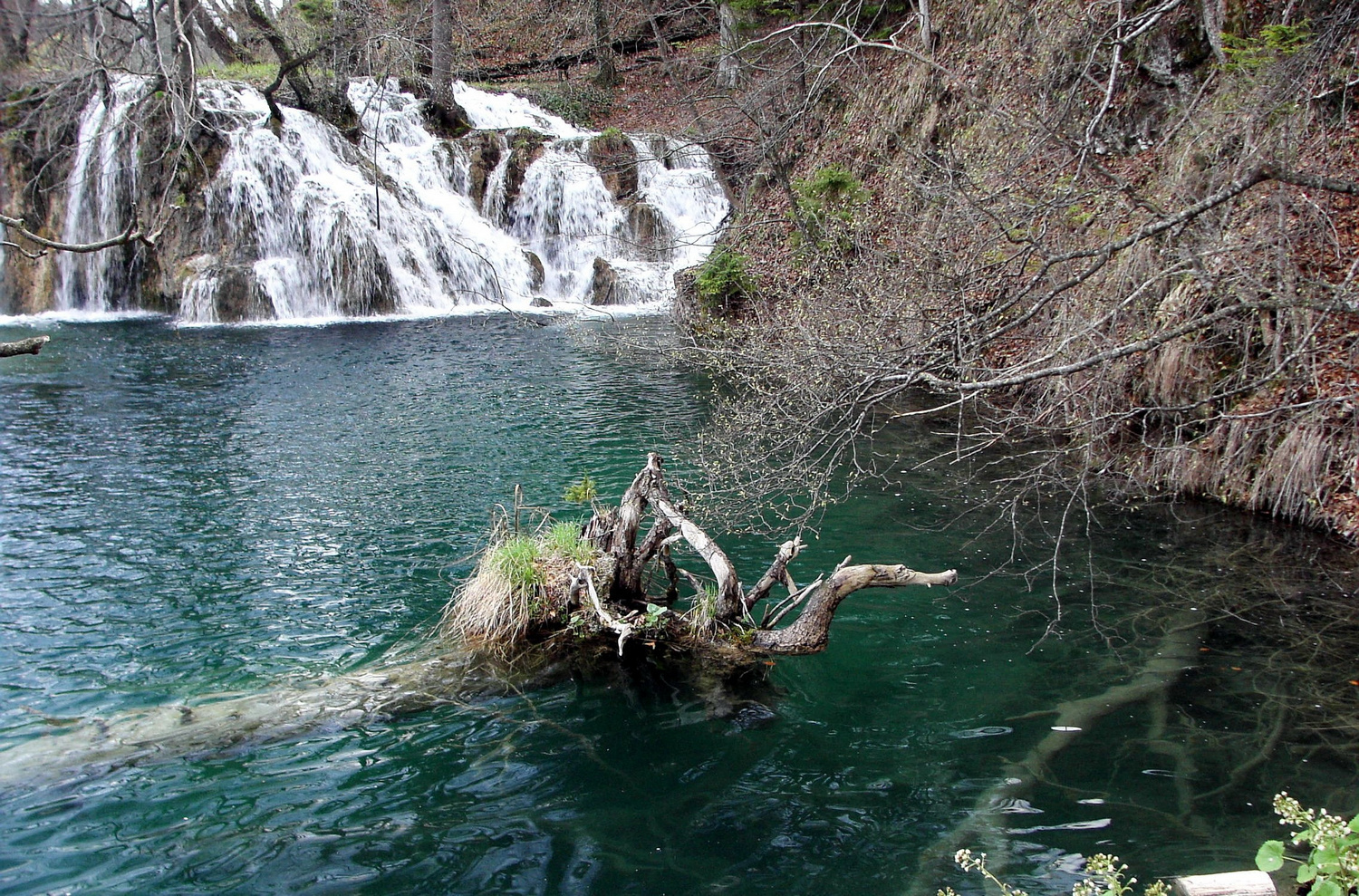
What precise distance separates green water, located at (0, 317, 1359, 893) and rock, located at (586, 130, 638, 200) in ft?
54.1

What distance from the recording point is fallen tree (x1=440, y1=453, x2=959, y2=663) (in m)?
5.89

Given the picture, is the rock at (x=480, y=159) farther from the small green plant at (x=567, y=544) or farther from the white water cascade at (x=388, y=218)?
the small green plant at (x=567, y=544)

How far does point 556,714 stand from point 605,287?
1811 centimetres

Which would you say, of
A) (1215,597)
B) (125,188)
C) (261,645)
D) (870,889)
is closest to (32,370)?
(125,188)

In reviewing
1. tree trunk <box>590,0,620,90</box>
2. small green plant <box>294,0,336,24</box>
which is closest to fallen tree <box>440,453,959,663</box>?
small green plant <box>294,0,336,24</box>

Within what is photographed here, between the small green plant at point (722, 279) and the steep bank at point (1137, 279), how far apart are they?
2221 millimetres

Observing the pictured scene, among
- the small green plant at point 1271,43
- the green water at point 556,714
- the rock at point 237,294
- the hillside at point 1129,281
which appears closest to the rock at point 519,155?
the rock at point 237,294

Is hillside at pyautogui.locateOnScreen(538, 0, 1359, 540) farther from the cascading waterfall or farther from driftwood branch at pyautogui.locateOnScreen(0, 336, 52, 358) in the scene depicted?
the cascading waterfall

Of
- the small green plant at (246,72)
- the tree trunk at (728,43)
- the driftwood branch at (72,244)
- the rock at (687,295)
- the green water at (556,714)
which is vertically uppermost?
the small green plant at (246,72)

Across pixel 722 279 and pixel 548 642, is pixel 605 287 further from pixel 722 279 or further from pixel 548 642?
pixel 548 642

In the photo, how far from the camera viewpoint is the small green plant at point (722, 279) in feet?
52.5

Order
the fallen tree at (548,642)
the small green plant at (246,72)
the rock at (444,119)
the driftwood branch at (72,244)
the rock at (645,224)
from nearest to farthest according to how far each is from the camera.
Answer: the driftwood branch at (72,244) < the fallen tree at (548,642) < the rock at (645,224) < the small green plant at (246,72) < the rock at (444,119)

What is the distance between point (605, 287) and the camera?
22953 millimetres

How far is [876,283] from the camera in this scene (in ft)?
34.3
